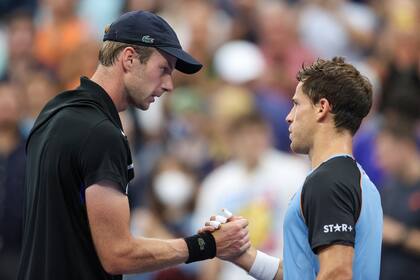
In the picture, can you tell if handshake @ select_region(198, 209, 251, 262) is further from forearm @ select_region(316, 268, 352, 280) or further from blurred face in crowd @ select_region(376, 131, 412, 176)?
blurred face in crowd @ select_region(376, 131, 412, 176)

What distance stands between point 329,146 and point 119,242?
3.57ft

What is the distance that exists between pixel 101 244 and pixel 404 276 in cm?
410

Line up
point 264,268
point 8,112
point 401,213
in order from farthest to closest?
point 8,112
point 401,213
point 264,268

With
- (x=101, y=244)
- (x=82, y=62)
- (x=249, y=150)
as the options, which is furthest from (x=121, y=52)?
(x=82, y=62)

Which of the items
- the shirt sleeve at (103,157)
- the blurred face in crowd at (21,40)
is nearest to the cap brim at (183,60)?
the shirt sleeve at (103,157)

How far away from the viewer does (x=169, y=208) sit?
9.56 metres

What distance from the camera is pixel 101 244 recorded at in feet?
16.1

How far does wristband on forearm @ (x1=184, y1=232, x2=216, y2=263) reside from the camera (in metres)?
5.18

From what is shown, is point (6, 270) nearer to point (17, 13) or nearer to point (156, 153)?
point (156, 153)

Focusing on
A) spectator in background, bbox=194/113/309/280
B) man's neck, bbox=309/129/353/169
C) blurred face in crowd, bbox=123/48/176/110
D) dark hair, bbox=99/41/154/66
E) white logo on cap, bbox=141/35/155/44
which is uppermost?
white logo on cap, bbox=141/35/155/44

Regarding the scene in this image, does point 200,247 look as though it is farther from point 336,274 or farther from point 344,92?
point 344,92

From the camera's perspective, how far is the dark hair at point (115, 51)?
5250mm

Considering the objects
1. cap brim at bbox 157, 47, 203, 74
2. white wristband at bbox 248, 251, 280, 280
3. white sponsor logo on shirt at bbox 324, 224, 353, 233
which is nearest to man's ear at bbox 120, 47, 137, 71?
cap brim at bbox 157, 47, 203, 74

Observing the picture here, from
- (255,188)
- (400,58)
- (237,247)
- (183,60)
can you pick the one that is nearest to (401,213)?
(255,188)
